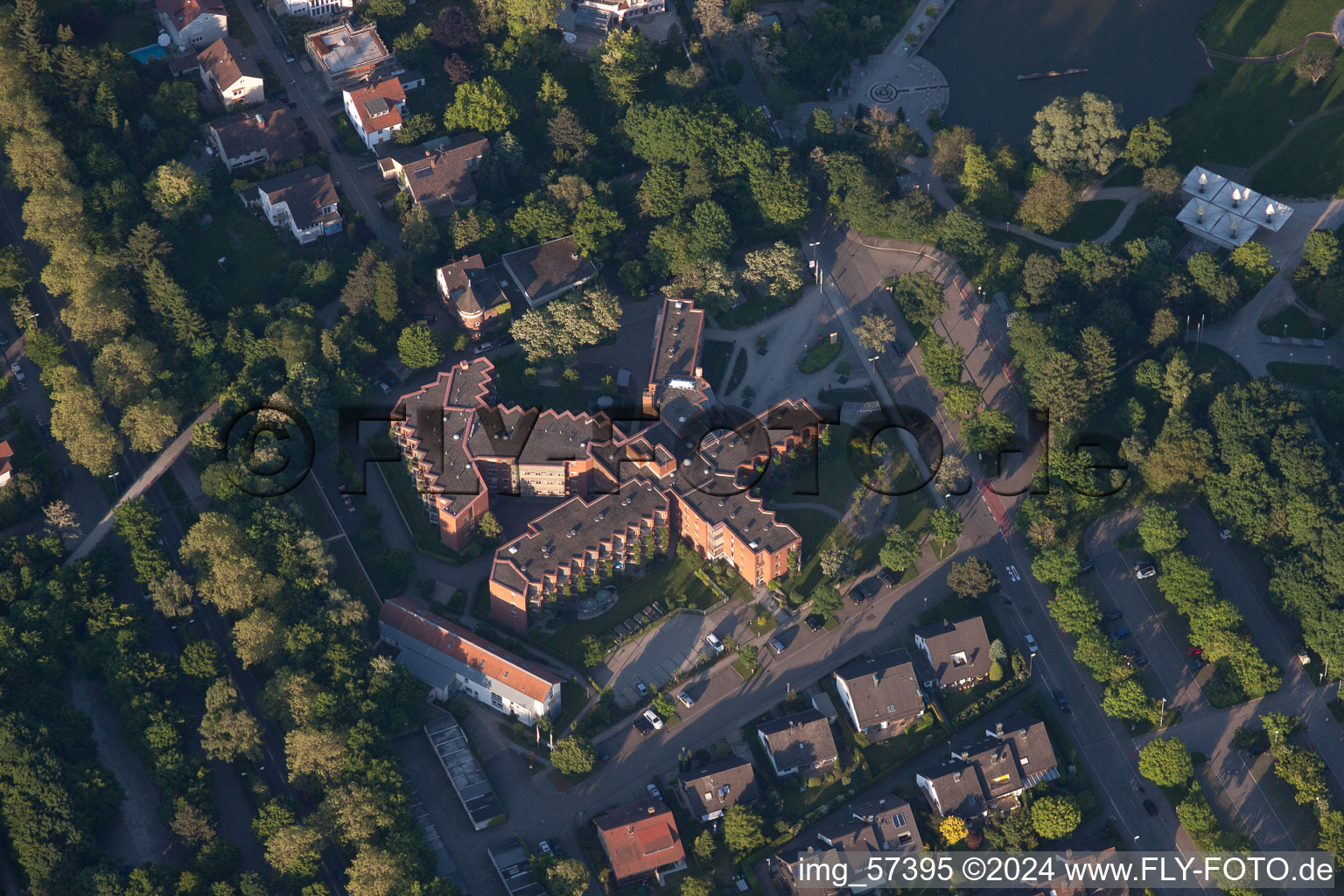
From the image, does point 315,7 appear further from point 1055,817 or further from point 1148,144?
point 1055,817

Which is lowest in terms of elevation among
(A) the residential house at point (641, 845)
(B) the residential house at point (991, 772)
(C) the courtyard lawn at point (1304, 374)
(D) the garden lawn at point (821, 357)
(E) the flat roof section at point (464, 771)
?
(E) the flat roof section at point (464, 771)

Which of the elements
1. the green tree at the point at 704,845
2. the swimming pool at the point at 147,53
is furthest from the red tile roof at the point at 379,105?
the green tree at the point at 704,845

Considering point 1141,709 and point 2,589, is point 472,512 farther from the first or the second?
point 1141,709

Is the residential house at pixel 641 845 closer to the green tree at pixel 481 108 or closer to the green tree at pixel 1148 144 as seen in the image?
the green tree at pixel 481 108

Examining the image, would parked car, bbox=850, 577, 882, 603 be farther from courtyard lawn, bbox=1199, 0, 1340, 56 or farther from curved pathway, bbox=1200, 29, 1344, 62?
courtyard lawn, bbox=1199, 0, 1340, 56

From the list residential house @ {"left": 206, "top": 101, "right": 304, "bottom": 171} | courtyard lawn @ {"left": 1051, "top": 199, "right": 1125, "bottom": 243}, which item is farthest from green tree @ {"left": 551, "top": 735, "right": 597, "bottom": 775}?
courtyard lawn @ {"left": 1051, "top": 199, "right": 1125, "bottom": 243}

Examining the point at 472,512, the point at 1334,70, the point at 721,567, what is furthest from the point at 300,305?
the point at 1334,70

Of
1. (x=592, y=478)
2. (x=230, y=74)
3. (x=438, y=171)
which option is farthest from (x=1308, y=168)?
(x=230, y=74)
